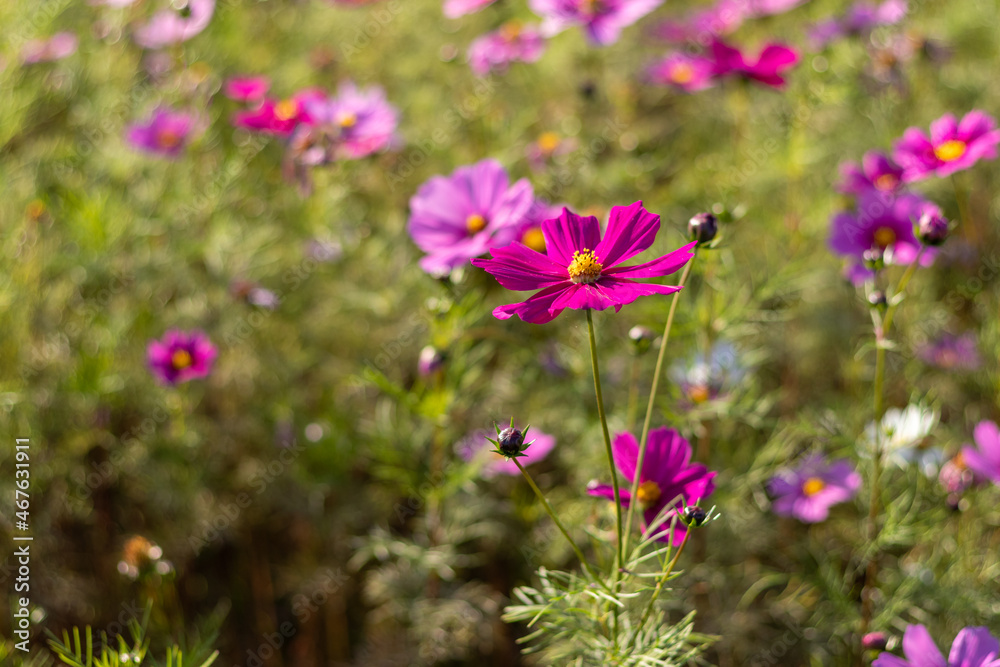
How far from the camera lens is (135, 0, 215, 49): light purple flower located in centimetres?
167

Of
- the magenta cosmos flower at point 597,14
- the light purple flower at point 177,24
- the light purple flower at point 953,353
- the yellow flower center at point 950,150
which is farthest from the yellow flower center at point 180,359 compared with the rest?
the light purple flower at point 953,353

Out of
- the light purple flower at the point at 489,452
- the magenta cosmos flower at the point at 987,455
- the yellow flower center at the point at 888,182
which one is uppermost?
the yellow flower center at the point at 888,182

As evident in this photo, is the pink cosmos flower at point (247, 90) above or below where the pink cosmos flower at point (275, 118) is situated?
above

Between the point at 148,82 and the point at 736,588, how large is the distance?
219cm

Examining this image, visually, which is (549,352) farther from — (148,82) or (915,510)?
(148,82)

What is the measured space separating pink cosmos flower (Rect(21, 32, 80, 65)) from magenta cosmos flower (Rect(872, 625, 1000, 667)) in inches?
91.2

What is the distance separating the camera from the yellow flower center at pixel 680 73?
74.8 inches

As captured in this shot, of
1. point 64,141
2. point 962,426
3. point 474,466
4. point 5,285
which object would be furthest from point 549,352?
point 64,141

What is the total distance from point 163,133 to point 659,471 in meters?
1.56

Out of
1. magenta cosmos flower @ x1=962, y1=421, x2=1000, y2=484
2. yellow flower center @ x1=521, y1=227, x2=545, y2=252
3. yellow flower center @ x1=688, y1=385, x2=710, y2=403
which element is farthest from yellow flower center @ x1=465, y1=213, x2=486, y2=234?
magenta cosmos flower @ x1=962, y1=421, x2=1000, y2=484

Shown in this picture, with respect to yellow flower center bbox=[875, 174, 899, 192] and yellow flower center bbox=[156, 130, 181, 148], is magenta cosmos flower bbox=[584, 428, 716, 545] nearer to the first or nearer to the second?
yellow flower center bbox=[875, 174, 899, 192]

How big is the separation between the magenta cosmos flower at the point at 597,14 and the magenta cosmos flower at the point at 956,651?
1.28 metres

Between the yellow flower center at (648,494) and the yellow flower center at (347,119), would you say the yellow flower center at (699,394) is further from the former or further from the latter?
the yellow flower center at (347,119)

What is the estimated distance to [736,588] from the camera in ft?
4.82
